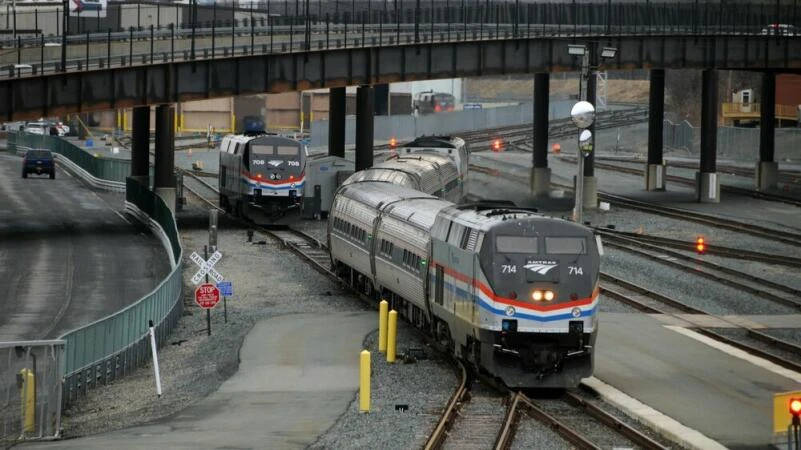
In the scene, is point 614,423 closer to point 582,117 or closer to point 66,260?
point 582,117

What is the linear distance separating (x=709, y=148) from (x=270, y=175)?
27.4 meters

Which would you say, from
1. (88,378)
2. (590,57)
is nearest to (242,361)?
(88,378)

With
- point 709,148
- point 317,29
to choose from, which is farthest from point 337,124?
point 709,148

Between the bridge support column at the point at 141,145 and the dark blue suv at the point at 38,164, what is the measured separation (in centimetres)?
1791

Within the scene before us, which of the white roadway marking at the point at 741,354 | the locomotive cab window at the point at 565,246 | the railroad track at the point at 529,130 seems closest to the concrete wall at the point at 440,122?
the railroad track at the point at 529,130

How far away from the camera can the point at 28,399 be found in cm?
2634

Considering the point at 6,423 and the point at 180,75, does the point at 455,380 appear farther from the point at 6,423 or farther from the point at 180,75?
the point at 180,75

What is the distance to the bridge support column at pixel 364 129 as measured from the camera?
73.5m

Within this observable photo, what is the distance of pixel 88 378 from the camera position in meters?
31.5

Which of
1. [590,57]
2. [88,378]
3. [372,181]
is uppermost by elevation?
[590,57]

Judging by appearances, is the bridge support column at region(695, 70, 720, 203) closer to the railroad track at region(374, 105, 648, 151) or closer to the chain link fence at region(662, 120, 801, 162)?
the chain link fence at region(662, 120, 801, 162)

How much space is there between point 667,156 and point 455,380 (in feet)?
304

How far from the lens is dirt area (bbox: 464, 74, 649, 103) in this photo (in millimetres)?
173125

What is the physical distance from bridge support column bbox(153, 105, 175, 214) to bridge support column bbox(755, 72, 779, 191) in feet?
122
